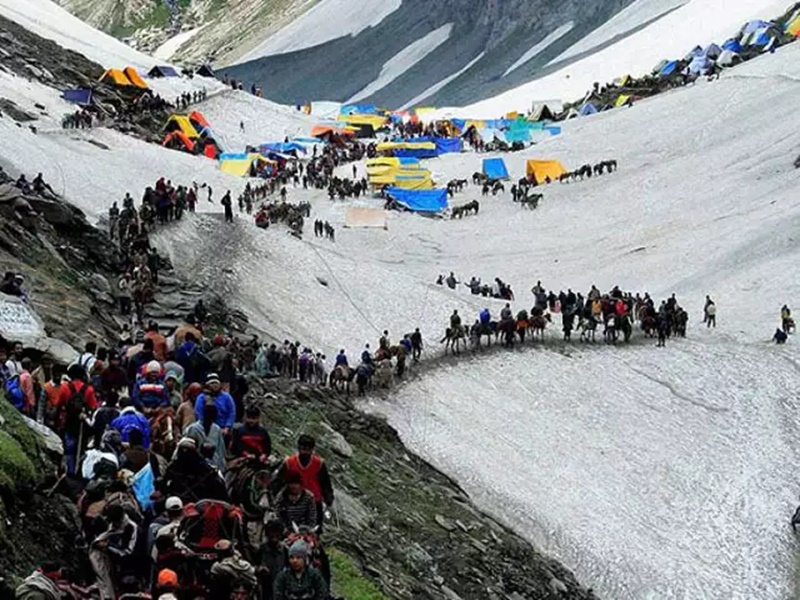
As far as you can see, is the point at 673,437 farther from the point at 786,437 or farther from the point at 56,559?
the point at 56,559

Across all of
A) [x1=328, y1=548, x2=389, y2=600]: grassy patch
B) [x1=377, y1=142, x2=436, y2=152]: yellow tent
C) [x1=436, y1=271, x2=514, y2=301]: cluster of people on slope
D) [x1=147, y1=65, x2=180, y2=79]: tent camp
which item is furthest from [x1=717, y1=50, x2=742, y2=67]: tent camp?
[x1=328, y1=548, x2=389, y2=600]: grassy patch

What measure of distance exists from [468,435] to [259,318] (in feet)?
Answer: 24.9

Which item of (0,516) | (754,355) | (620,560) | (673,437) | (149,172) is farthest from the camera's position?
(149,172)

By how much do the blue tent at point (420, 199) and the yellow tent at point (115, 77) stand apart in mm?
24324

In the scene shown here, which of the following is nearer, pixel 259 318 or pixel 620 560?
pixel 620 560

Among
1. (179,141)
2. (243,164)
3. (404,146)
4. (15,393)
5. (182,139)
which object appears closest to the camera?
(15,393)

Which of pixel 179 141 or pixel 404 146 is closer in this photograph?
pixel 179 141

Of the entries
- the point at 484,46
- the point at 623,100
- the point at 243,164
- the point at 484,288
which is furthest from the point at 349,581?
the point at 484,46

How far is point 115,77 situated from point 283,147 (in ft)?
40.1

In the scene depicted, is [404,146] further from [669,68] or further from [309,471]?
Answer: [309,471]

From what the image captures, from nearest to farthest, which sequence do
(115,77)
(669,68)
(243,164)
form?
1. (243,164)
2. (115,77)
3. (669,68)

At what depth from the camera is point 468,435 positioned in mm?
28797

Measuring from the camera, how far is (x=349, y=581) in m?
15.0

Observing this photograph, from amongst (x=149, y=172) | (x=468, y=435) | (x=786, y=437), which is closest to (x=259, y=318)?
(x=468, y=435)
